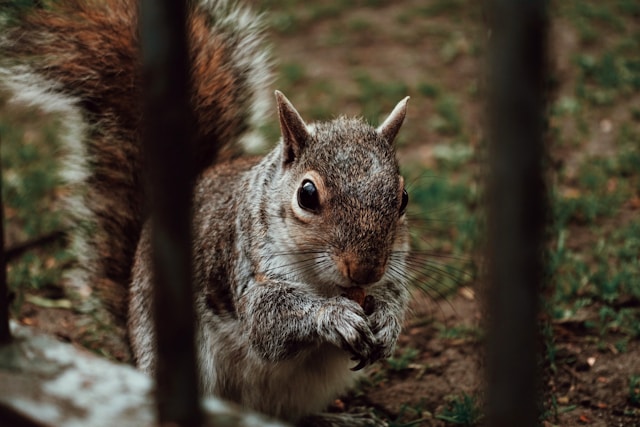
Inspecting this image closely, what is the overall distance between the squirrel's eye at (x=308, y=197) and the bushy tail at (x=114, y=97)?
0.70 m

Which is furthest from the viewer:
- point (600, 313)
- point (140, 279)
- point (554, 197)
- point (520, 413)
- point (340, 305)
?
point (554, 197)

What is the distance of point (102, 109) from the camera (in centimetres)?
249

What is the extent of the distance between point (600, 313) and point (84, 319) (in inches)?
71.9

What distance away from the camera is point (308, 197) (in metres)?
1.97

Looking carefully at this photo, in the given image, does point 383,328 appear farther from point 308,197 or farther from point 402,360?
point 402,360

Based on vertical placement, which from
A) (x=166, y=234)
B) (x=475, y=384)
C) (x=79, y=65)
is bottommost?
(x=475, y=384)

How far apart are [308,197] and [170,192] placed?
89cm

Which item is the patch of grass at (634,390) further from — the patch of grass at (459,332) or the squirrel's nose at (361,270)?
the squirrel's nose at (361,270)

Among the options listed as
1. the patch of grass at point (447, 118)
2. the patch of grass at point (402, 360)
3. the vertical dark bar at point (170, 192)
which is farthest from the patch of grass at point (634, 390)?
the patch of grass at point (447, 118)

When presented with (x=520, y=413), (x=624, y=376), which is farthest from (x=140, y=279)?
(x=520, y=413)

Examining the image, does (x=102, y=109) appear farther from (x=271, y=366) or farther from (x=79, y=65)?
(x=271, y=366)

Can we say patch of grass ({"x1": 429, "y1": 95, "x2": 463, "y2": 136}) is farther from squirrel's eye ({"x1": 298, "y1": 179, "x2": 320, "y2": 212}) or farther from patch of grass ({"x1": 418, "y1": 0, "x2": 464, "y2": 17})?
squirrel's eye ({"x1": 298, "y1": 179, "x2": 320, "y2": 212})

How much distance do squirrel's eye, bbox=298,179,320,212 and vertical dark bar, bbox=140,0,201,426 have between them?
0.82m

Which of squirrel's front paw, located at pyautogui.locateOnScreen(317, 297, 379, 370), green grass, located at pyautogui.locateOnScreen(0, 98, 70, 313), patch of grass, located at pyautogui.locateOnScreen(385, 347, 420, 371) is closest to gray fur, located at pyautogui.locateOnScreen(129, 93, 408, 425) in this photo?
squirrel's front paw, located at pyautogui.locateOnScreen(317, 297, 379, 370)
